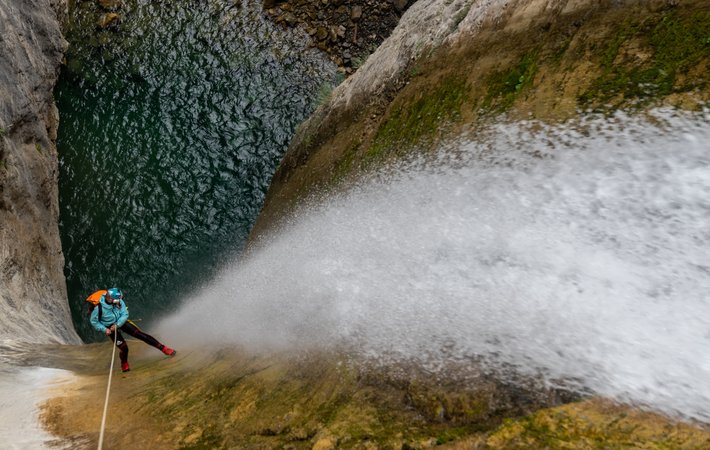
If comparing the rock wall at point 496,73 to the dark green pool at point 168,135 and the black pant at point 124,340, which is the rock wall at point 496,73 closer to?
the dark green pool at point 168,135

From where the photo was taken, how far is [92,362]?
828 centimetres

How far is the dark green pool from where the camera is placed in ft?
39.8

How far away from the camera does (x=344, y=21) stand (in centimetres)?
1756

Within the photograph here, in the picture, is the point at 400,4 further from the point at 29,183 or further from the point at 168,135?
the point at 29,183

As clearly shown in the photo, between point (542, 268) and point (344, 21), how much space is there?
596 inches

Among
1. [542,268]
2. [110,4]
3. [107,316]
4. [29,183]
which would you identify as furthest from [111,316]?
[110,4]

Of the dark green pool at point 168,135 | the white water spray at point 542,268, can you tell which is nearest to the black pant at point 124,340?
the white water spray at point 542,268

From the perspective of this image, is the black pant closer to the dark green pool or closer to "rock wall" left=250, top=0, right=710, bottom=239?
the dark green pool

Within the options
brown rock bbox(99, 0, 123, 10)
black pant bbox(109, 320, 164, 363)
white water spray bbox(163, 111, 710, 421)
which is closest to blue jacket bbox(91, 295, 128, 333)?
black pant bbox(109, 320, 164, 363)

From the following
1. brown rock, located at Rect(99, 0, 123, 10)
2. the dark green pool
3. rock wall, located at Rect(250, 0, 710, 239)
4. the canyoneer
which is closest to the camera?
rock wall, located at Rect(250, 0, 710, 239)

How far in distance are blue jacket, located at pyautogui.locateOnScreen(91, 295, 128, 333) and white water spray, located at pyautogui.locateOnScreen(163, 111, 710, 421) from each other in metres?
1.79

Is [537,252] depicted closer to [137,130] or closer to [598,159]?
[598,159]

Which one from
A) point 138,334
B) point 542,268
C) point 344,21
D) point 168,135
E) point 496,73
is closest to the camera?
point 542,268

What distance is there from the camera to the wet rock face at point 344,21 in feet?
56.5
